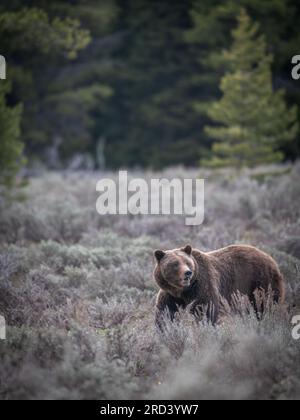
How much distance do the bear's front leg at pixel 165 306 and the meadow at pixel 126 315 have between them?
0.62 ft

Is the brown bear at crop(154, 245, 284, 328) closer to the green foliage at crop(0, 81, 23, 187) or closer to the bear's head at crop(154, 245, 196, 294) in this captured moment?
the bear's head at crop(154, 245, 196, 294)

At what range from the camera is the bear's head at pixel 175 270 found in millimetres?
4965

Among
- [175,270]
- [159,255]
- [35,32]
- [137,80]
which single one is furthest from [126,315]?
[137,80]

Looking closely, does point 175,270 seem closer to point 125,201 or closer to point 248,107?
point 125,201

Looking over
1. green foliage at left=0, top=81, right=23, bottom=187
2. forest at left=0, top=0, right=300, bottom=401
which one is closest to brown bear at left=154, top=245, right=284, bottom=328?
forest at left=0, top=0, right=300, bottom=401

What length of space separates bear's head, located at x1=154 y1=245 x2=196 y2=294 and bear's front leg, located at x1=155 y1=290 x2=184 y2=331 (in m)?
0.11

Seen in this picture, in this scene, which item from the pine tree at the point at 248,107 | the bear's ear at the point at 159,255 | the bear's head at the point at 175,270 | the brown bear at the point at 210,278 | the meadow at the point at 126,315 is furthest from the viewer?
the pine tree at the point at 248,107

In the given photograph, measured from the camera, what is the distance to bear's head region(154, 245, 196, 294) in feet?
16.3

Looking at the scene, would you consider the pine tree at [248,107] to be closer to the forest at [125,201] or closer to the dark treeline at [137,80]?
the forest at [125,201]

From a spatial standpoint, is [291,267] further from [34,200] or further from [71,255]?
[34,200]

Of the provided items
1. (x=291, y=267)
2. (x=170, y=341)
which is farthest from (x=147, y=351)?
(x=291, y=267)

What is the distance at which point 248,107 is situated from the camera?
568 inches

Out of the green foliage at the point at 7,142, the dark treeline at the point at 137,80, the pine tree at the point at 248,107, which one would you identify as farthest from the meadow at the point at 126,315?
the dark treeline at the point at 137,80

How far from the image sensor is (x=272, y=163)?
614 inches
